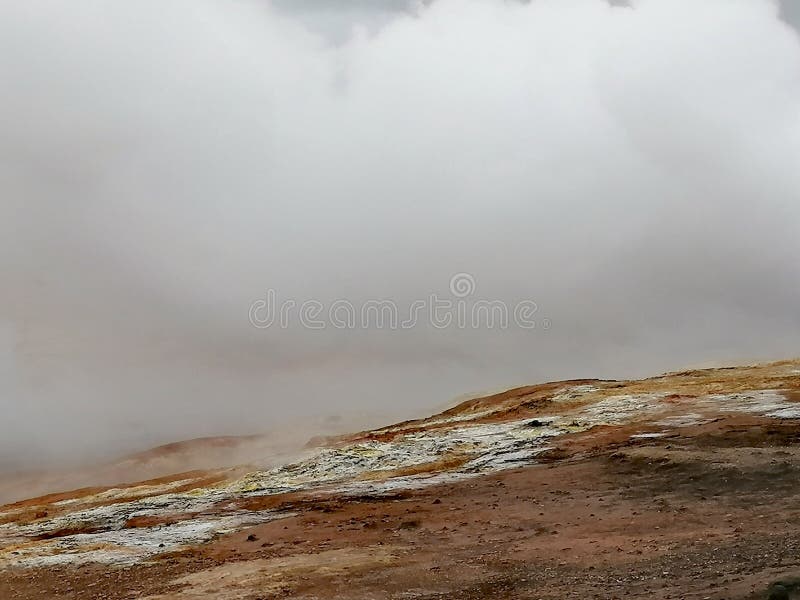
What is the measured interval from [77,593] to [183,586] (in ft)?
16.0

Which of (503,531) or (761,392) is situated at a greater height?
(761,392)

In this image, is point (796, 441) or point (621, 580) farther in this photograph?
point (796, 441)

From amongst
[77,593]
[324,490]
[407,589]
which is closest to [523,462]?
[324,490]

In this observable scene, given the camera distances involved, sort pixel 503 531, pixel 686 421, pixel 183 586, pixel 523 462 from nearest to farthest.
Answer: pixel 183 586
pixel 503 531
pixel 523 462
pixel 686 421

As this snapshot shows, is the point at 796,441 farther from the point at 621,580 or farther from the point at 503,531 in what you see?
the point at 621,580

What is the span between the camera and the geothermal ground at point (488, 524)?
78.6 feet

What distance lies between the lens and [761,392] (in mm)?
58281

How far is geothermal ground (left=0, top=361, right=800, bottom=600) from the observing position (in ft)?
78.6

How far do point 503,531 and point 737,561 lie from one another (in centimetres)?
1080

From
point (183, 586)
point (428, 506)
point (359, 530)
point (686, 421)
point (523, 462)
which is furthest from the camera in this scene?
point (686, 421)

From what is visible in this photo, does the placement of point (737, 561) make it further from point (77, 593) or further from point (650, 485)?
point (77, 593)

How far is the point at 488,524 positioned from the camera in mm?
32688

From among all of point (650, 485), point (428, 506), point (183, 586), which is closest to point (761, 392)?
point (650, 485)

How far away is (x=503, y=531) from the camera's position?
3125 cm
